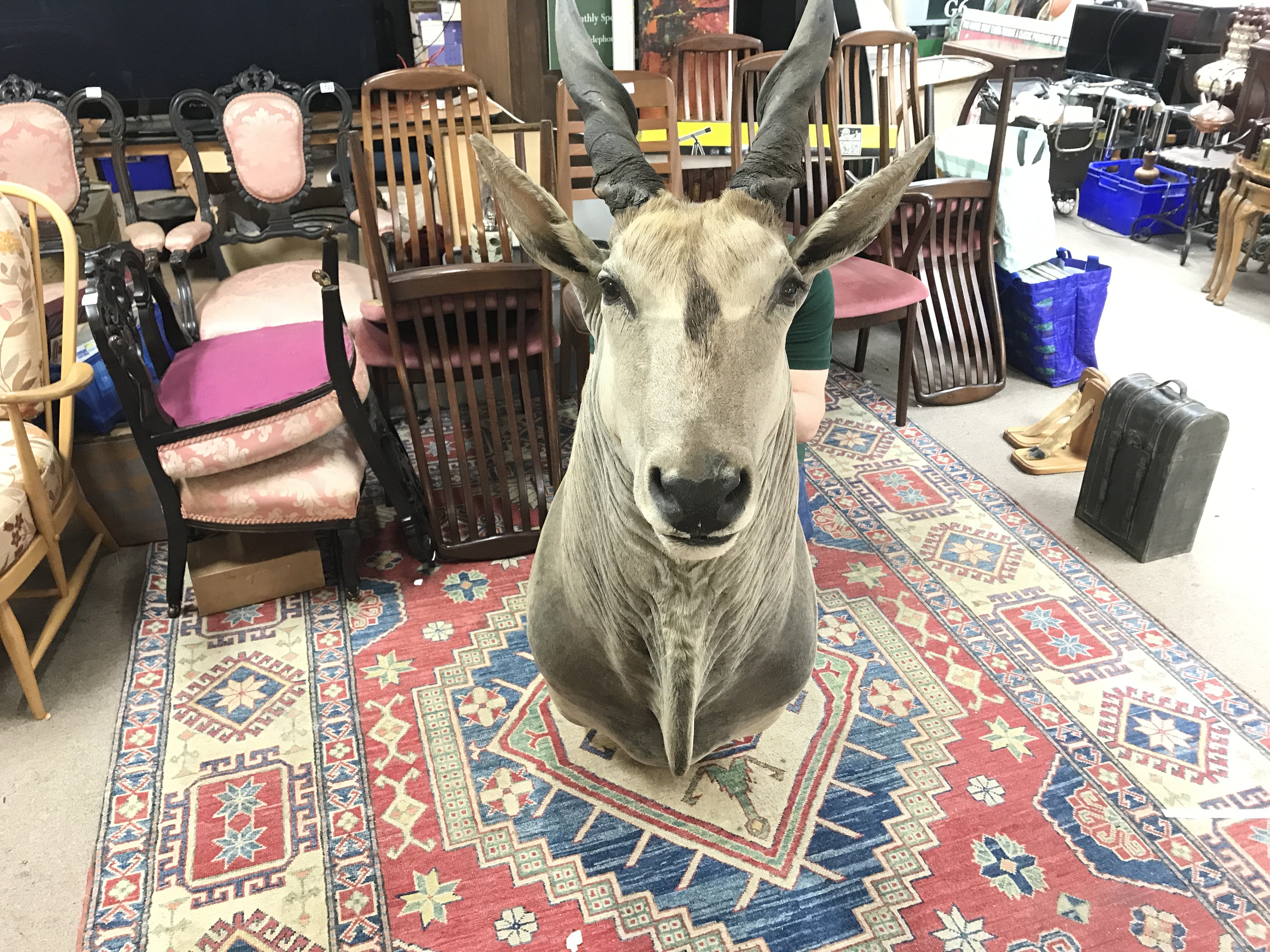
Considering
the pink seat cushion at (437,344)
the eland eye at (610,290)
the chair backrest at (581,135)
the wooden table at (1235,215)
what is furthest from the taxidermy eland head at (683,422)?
the wooden table at (1235,215)

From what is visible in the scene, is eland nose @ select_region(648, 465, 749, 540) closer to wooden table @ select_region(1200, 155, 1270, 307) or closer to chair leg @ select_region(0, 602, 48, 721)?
chair leg @ select_region(0, 602, 48, 721)

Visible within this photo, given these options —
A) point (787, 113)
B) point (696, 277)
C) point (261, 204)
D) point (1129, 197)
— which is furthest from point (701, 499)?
point (1129, 197)

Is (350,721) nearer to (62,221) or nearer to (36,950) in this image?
(36,950)

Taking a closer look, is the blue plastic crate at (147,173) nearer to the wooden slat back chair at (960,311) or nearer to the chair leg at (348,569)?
the chair leg at (348,569)

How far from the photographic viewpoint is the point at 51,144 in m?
3.31

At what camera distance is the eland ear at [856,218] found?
123 cm

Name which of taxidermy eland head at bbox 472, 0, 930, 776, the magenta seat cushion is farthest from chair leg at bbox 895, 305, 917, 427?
the magenta seat cushion

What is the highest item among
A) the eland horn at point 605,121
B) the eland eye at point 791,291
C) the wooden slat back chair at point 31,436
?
the eland horn at point 605,121

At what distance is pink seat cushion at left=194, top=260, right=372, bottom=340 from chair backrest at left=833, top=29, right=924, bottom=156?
2.04 m

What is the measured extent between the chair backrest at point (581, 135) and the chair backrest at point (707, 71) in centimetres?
66

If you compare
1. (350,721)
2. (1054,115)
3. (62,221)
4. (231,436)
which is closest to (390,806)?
(350,721)

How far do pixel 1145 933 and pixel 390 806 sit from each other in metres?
1.59

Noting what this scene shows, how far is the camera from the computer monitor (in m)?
5.62

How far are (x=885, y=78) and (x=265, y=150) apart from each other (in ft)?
8.13
